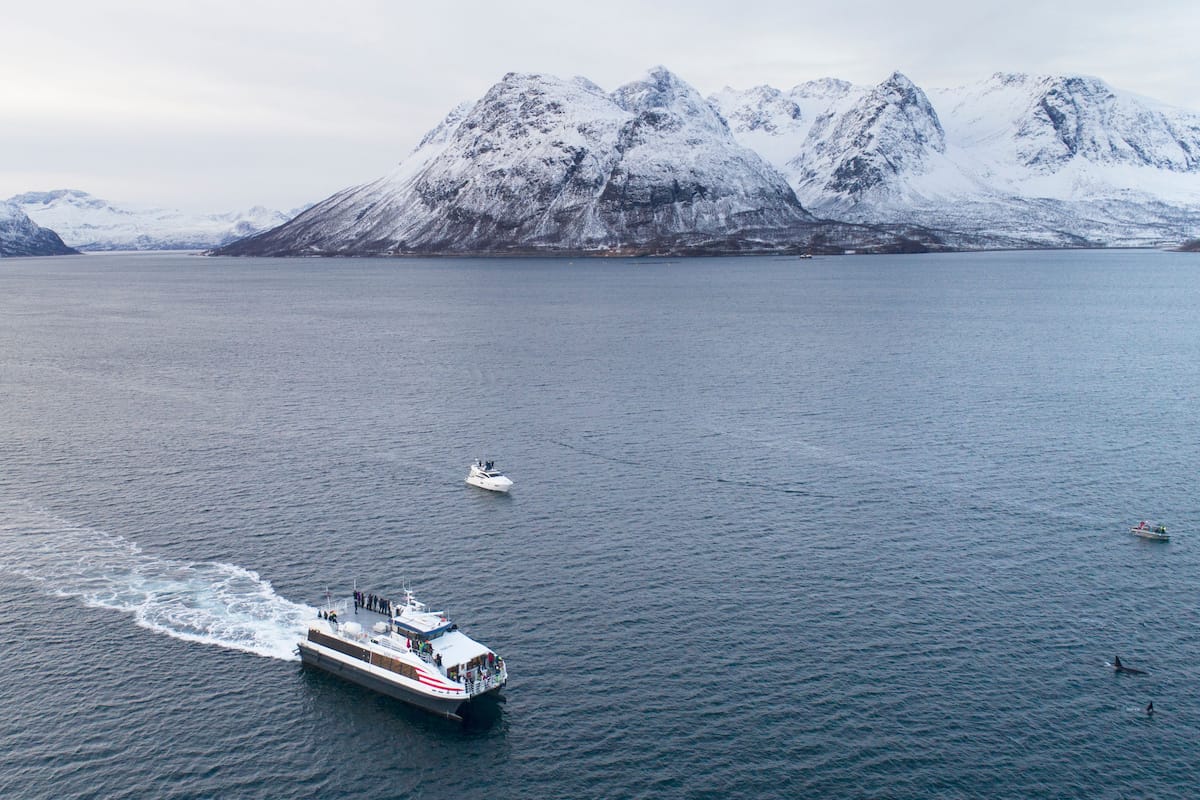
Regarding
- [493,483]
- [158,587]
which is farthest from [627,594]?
[158,587]

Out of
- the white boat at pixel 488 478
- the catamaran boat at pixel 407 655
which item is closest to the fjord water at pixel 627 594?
the white boat at pixel 488 478

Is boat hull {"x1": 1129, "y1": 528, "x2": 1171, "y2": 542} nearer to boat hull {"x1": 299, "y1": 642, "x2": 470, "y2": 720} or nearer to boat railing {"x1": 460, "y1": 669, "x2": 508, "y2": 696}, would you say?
boat railing {"x1": 460, "y1": 669, "x2": 508, "y2": 696}

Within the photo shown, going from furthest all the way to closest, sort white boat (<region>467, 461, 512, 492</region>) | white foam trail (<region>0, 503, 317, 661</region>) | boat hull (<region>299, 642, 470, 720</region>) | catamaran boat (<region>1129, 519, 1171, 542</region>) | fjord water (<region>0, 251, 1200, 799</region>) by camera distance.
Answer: white boat (<region>467, 461, 512, 492</region>) → catamaran boat (<region>1129, 519, 1171, 542</region>) → white foam trail (<region>0, 503, 317, 661</region>) → boat hull (<region>299, 642, 470, 720</region>) → fjord water (<region>0, 251, 1200, 799</region>)

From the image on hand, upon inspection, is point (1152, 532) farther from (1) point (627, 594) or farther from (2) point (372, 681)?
(2) point (372, 681)

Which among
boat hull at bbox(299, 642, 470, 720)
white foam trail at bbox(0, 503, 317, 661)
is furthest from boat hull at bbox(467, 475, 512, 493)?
boat hull at bbox(299, 642, 470, 720)

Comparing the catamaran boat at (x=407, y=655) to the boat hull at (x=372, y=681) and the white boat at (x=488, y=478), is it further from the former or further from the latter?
the white boat at (x=488, y=478)

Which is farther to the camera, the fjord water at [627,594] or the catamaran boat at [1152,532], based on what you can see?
the catamaran boat at [1152,532]
